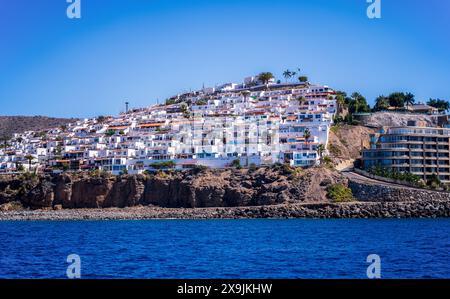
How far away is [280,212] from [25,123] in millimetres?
121589

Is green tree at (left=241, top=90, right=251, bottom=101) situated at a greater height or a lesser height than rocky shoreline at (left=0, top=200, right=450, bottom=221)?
greater

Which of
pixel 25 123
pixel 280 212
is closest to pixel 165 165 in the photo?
pixel 280 212

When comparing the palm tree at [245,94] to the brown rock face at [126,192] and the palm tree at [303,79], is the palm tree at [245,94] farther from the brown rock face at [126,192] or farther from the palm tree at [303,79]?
the brown rock face at [126,192]

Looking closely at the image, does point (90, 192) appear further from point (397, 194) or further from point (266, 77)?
point (266, 77)

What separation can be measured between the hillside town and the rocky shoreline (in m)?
11.3

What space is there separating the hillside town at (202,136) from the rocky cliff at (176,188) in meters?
4.70

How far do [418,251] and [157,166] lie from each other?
64.8 metres

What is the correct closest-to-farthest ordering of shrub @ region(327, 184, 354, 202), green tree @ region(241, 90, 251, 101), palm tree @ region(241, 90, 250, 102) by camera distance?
shrub @ region(327, 184, 354, 202)
palm tree @ region(241, 90, 250, 102)
green tree @ region(241, 90, 251, 101)

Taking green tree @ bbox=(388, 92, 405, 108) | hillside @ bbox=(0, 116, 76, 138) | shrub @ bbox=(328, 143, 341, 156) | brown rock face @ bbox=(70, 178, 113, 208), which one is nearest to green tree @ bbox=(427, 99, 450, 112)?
green tree @ bbox=(388, 92, 405, 108)

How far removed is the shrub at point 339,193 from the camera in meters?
84.3

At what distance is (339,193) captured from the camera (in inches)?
3351

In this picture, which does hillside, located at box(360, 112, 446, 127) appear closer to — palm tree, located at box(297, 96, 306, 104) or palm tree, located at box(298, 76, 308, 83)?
palm tree, located at box(297, 96, 306, 104)

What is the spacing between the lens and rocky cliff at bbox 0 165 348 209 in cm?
8744
